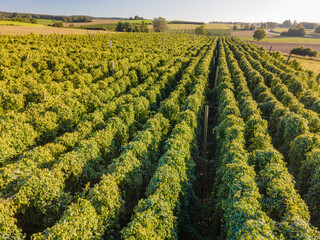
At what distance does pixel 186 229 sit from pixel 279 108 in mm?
10198

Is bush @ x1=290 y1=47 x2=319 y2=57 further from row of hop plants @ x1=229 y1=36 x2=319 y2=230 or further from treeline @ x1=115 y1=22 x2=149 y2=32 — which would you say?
treeline @ x1=115 y1=22 x2=149 y2=32

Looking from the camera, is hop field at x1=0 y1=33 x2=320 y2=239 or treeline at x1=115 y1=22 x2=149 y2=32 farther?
treeline at x1=115 y1=22 x2=149 y2=32

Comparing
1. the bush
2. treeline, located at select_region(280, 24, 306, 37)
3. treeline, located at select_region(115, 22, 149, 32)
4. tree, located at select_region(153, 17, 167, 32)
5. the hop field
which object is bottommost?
the hop field

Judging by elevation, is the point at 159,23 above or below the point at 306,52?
above

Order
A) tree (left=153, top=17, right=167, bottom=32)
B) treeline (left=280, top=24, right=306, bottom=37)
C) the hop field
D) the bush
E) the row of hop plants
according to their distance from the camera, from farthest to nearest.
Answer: treeline (left=280, top=24, right=306, bottom=37) < tree (left=153, top=17, right=167, bottom=32) < the bush < the row of hop plants < the hop field

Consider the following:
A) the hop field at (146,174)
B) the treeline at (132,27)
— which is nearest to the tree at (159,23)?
the treeline at (132,27)

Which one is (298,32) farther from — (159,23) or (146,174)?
(146,174)

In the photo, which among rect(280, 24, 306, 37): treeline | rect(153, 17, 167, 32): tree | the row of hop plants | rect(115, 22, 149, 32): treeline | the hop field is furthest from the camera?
rect(280, 24, 306, 37): treeline

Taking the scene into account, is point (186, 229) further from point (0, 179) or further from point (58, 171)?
point (0, 179)

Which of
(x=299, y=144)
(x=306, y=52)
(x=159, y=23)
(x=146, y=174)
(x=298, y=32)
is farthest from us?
(x=298, y=32)

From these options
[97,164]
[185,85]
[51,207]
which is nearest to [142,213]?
[51,207]

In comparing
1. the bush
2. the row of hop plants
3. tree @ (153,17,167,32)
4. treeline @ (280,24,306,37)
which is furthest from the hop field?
treeline @ (280,24,306,37)

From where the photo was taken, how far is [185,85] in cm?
1808

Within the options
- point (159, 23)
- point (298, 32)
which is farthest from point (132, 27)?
point (298, 32)
